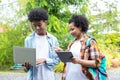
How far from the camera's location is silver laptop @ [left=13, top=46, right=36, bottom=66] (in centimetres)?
313

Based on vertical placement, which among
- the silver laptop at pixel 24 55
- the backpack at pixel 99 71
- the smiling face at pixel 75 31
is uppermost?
the smiling face at pixel 75 31

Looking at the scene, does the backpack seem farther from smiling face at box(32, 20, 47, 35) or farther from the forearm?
smiling face at box(32, 20, 47, 35)

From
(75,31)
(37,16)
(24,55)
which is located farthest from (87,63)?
(37,16)

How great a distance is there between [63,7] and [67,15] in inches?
11.4

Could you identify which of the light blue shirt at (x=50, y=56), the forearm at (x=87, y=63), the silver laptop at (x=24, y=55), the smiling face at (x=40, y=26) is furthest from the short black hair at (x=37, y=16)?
the forearm at (x=87, y=63)

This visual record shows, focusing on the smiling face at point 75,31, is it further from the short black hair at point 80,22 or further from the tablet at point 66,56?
the tablet at point 66,56

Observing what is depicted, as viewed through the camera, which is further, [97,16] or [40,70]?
[97,16]

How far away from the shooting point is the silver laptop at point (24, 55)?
3126 mm

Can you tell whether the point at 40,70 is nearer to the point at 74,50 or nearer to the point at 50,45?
the point at 50,45

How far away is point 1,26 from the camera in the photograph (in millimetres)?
10898

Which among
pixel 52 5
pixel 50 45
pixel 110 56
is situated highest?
pixel 52 5

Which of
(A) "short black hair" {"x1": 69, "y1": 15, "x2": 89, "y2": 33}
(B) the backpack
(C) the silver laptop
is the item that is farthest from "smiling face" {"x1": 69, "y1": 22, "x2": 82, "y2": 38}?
(C) the silver laptop

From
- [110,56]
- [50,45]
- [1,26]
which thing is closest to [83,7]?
[110,56]

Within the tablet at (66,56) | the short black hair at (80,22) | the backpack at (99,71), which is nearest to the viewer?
the tablet at (66,56)
